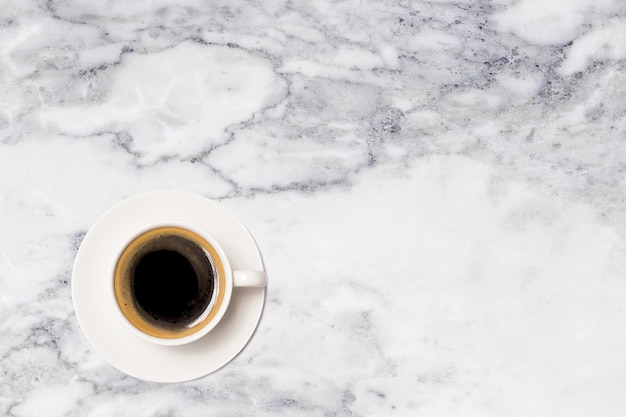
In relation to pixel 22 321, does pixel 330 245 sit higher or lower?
higher

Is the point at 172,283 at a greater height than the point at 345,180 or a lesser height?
lesser

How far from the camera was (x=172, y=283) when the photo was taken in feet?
2.40

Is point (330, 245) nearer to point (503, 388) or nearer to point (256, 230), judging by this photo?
point (256, 230)

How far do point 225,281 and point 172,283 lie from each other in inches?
2.2

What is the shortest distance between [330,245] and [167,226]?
0.16m

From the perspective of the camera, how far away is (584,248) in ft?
2.61

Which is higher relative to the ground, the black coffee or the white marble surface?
the white marble surface

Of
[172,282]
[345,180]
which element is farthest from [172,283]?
[345,180]

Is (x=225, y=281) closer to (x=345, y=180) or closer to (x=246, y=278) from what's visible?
(x=246, y=278)

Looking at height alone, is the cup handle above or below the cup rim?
above

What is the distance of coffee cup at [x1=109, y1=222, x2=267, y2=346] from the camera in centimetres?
70

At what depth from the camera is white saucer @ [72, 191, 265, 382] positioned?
0.73m

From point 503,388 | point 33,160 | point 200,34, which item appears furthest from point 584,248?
point 33,160

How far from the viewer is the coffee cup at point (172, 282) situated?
703 millimetres
